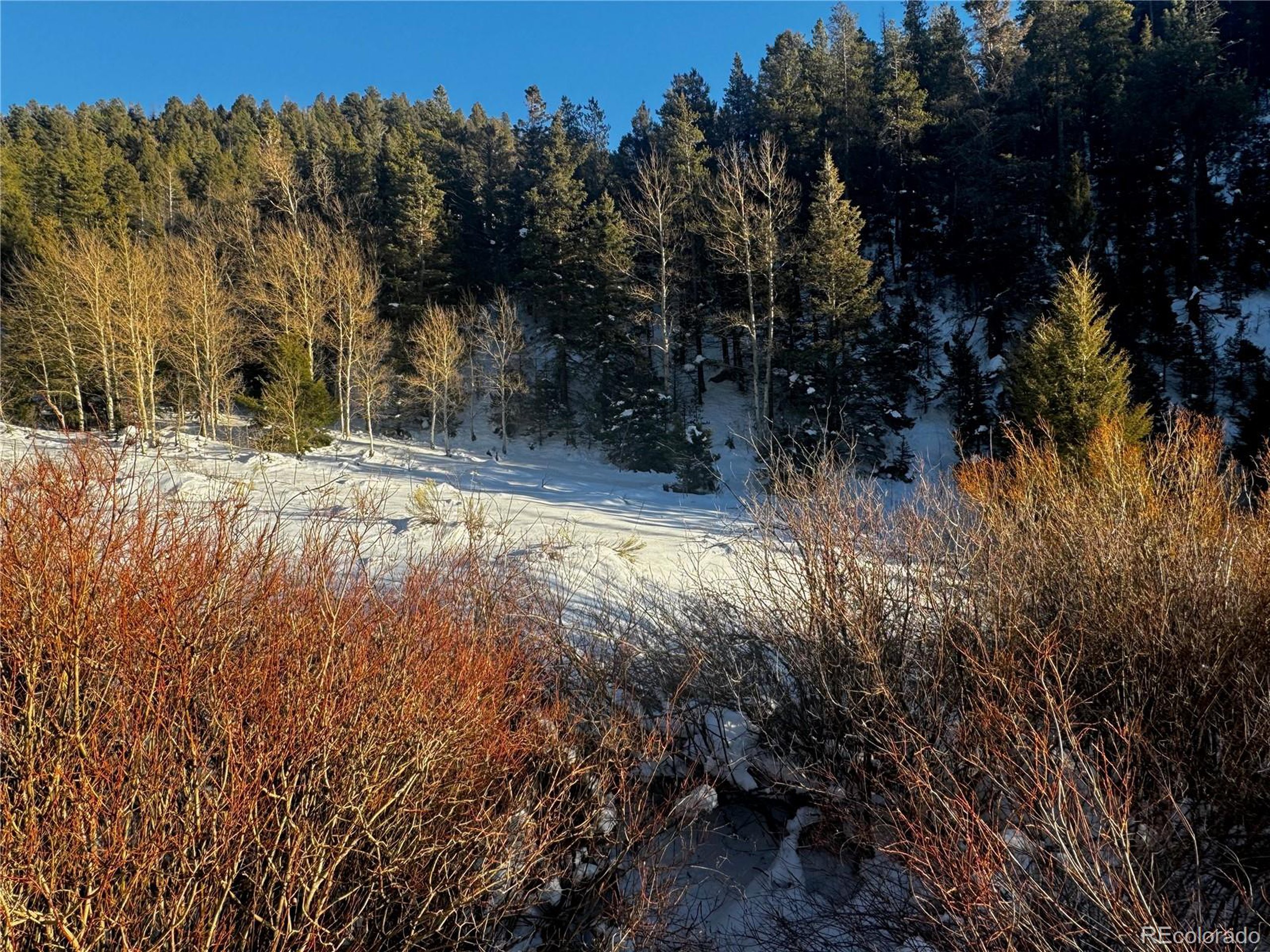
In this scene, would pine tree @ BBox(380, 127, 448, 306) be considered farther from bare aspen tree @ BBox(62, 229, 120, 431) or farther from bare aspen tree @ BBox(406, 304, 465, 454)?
bare aspen tree @ BBox(62, 229, 120, 431)

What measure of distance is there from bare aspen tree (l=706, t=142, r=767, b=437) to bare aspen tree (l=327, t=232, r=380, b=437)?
45.5 feet

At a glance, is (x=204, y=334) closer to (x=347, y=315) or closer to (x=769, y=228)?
(x=347, y=315)

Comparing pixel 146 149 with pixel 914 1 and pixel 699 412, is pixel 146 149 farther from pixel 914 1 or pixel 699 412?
pixel 914 1

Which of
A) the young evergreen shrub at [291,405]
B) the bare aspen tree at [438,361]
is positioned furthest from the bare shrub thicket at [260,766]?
the bare aspen tree at [438,361]

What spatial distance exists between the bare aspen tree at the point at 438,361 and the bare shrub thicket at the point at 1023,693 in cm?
1885

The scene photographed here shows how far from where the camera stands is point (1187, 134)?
2312 cm

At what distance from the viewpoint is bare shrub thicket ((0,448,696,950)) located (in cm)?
299

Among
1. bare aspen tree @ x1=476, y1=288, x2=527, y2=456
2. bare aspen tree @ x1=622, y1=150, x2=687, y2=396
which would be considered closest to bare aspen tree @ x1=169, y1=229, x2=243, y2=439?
bare aspen tree @ x1=476, y1=288, x2=527, y2=456

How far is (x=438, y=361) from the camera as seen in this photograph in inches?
945

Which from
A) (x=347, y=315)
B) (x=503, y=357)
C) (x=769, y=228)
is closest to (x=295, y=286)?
(x=347, y=315)

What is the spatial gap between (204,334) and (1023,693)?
2573 cm

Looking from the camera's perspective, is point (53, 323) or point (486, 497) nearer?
point (486, 497)

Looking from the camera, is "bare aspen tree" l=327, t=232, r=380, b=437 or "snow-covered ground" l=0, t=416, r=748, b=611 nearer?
"snow-covered ground" l=0, t=416, r=748, b=611

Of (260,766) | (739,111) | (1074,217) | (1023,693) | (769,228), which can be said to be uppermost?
(739,111)
